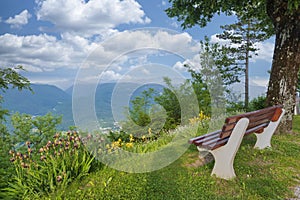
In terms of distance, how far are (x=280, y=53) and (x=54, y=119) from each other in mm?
6426

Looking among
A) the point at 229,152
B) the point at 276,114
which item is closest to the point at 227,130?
the point at 229,152

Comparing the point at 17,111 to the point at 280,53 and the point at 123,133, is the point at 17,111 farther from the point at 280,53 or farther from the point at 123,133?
the point at 280,53

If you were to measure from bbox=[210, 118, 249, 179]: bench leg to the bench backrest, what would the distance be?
88 millimetres

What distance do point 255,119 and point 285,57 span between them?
3008 mm

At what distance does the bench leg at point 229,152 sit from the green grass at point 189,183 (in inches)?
4.7

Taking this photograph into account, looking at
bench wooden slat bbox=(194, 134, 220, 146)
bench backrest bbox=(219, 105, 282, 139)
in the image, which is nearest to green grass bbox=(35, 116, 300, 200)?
bench wooden slat bbox=(194, 134, 220, 146)

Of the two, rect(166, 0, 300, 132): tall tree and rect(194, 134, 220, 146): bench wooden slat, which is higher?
rect(166, 0, 300, 132): tall tree

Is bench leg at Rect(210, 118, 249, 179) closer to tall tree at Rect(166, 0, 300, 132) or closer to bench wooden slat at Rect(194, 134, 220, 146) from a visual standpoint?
bench wooden slat at Rect(194, 134, 220, 146)

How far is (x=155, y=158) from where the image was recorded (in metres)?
4.56

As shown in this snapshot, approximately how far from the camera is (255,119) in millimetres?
4480

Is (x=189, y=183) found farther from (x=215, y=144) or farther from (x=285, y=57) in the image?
(x=285, y=57)

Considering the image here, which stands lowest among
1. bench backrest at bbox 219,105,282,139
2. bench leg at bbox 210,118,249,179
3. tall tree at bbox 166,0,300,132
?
bench leg at bbox 210,118,249,179

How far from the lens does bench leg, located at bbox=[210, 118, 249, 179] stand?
3838 mm

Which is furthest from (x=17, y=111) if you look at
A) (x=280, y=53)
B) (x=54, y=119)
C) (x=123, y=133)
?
(x=280, y=53)
